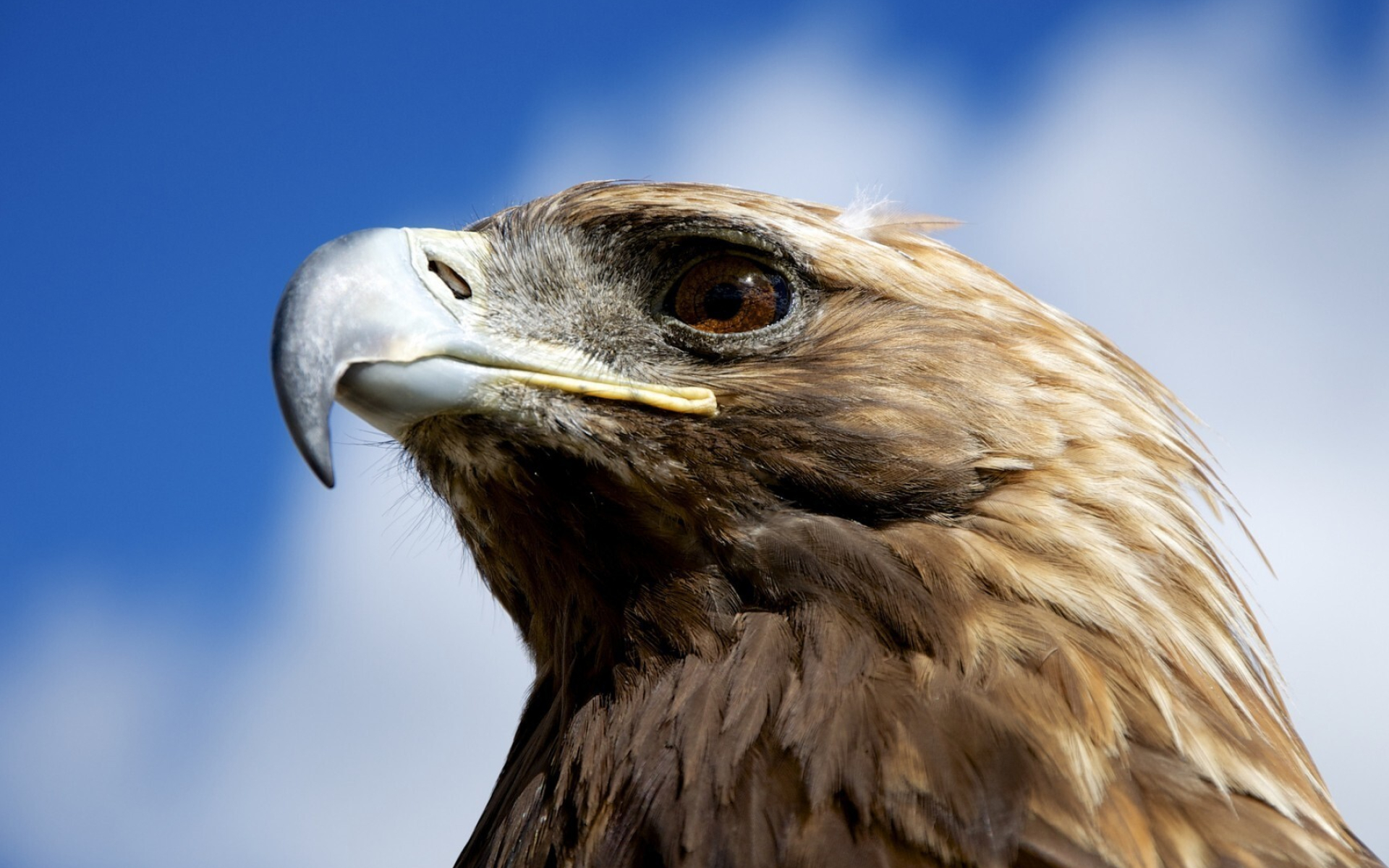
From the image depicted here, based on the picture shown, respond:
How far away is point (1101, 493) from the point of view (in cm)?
247

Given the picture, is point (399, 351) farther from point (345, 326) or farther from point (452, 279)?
point (452, 279)

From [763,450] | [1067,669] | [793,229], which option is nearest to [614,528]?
[763,450]

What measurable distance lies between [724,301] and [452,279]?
1.76ft

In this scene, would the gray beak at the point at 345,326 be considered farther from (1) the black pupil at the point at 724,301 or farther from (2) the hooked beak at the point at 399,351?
(1) the black pupil at the point at 724,301

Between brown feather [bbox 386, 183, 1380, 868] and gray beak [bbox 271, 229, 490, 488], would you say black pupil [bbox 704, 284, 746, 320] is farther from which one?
gray beak [bbox 271, 229, 490, 488]

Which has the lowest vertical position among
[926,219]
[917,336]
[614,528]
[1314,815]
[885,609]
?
[1314,815]

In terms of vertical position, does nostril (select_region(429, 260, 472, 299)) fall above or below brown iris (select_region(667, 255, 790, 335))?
above

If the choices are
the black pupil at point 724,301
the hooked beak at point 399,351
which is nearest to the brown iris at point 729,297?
the black pupil at point 724,301

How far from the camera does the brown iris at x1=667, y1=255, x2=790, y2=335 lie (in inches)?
102

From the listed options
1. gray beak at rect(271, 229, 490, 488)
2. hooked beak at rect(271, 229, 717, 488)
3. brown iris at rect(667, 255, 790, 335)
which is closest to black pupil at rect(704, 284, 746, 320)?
brown iris at rect(667, 255, 790, 335)

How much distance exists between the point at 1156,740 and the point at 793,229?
1.16 m

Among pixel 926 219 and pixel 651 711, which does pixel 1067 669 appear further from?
pixel 926 219

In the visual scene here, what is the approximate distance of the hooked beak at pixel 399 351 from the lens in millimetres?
2291

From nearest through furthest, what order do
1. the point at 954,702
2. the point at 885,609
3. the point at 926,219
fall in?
the point at 954,702, the point at 885,609, the point at 926,219
